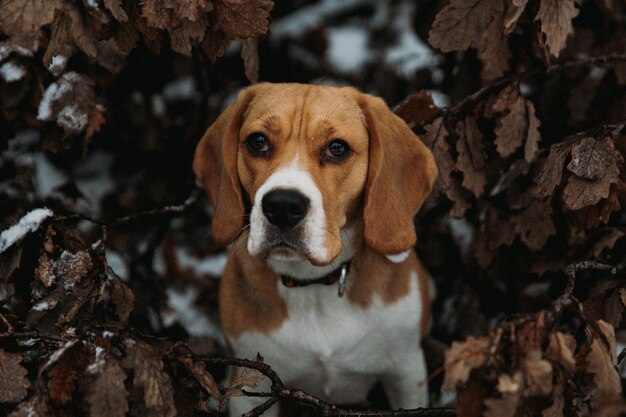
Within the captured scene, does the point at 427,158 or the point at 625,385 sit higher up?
the point at 427,158

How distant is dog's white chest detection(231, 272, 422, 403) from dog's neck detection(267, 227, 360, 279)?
2.3 inches

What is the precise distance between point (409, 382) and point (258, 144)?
128 centimetres

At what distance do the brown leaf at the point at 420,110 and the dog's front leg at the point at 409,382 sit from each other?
3.31 ft

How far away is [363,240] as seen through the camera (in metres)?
3.09

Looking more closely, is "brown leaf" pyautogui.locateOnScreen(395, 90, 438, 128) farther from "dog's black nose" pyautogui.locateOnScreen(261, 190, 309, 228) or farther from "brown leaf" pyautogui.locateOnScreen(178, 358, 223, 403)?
"brown leaf" pyautogui.locateOnScreen(178, 358, 223, 403)

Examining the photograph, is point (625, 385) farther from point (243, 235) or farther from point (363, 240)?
point (243, 235)

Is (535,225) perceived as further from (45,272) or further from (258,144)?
(45,272)

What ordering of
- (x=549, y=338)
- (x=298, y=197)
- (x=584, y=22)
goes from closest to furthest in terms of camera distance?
(x=549, y=338)
(x=298, y=197)
(x=584, y=22)

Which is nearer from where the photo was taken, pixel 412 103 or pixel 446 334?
pixel 412 103

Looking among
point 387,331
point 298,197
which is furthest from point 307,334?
point 298,197

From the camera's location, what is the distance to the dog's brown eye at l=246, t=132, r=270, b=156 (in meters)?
2.96

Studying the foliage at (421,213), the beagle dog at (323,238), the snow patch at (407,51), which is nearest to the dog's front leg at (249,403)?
the beagle dog at (323,238)

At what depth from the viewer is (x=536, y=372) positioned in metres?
2.00

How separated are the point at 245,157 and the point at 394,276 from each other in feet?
2.67
